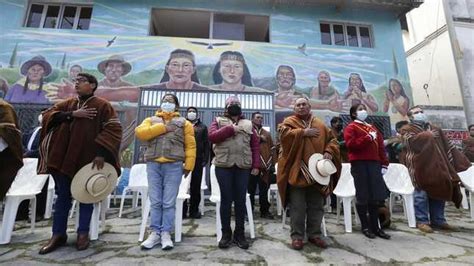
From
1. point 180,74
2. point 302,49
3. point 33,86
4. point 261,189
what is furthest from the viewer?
point 302,49

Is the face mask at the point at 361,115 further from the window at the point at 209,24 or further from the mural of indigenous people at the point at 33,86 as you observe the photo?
the mural of indigenous people at the point at 33,86

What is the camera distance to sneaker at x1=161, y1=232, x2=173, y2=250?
9.14ft

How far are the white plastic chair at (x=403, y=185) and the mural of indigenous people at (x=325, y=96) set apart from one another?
399 centimetres

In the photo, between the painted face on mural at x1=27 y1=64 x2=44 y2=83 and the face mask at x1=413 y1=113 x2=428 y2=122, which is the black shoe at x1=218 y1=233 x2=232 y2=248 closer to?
the face mask at x1=413 y1=113 x2=428 y2=122

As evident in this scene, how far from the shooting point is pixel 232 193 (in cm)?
301

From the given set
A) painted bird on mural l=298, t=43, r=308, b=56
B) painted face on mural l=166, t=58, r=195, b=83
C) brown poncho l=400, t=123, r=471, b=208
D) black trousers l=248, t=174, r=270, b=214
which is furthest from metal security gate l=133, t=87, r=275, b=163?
brown poncho l=400, t=123, r=471, b=208

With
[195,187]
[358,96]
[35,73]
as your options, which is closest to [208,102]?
[195,187]

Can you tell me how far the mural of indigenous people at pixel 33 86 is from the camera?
7242 millimetres

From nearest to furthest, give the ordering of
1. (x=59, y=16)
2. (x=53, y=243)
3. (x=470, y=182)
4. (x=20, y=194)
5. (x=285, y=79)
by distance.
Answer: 1. (x=53, y=243)
2. (x=20, y=194)
3. (x=470, y=182)
4. (x=285, y=79)
5. (x=59, y=16)

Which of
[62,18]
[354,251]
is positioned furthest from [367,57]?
[62,18]

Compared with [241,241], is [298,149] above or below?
above

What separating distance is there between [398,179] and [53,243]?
4769 mm

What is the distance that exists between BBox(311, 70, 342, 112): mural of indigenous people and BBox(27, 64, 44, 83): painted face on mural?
7.75m

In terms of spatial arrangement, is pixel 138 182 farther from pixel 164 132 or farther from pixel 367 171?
pixel 367 171
